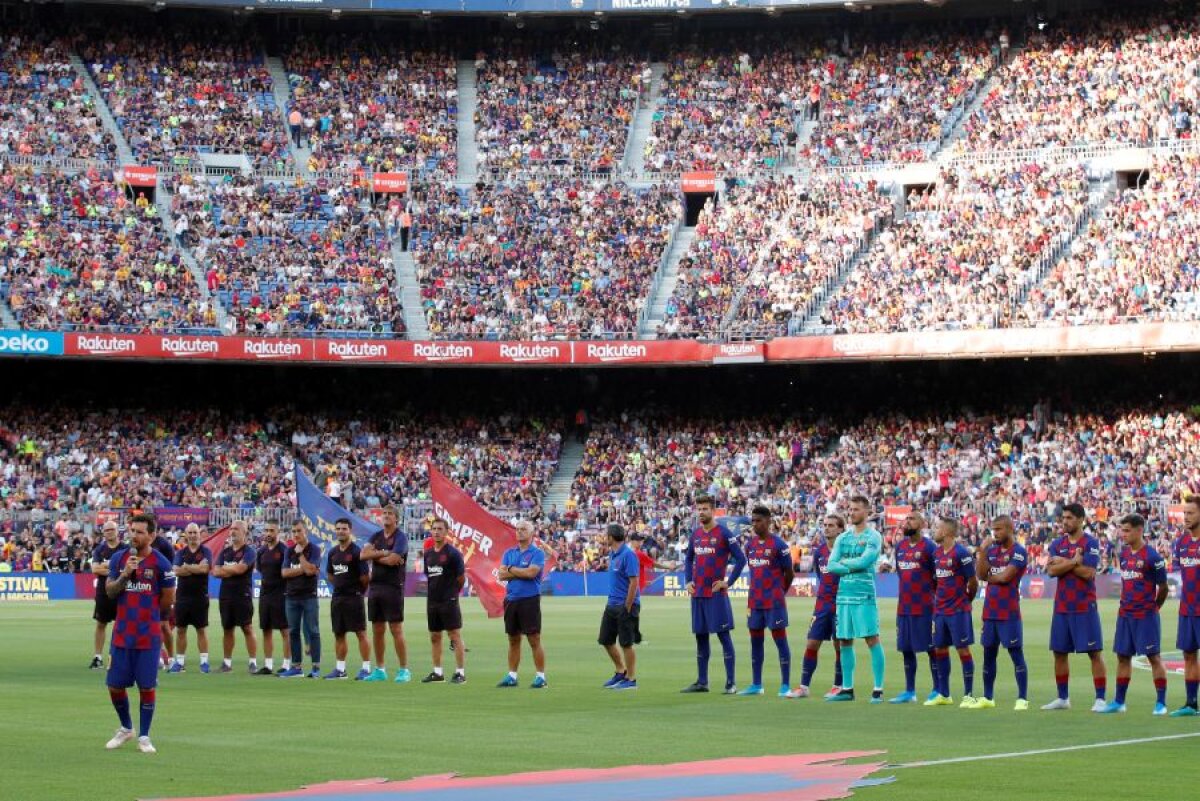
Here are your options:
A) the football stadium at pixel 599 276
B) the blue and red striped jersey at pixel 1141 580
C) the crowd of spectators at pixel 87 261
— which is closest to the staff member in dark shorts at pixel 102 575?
the football stadium at pixel 599 276

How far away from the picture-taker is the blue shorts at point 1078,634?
19609 mm

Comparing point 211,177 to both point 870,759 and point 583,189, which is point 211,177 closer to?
point 583,189

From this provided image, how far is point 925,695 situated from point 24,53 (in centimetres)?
4982

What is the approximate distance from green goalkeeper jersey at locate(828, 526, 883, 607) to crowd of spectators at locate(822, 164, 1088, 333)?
112 ft

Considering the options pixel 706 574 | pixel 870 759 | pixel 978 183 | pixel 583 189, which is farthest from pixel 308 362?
pixel 870 759

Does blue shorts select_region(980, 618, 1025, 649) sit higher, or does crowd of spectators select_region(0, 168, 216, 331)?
crowd of spectators select_region(0, 168, 216, 331)

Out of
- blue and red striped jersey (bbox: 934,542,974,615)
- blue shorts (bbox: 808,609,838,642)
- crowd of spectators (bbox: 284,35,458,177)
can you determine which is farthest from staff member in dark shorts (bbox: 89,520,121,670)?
crowd of spectators (bbox: 284,35,458,177)

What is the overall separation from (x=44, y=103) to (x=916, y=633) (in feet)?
159

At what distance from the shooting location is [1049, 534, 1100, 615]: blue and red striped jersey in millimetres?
19611

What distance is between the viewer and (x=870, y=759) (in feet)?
Answer: 50.6

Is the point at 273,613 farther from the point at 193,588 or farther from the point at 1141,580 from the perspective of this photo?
the point at 1141,580

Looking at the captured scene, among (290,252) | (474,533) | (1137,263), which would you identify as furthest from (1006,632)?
(290,252)

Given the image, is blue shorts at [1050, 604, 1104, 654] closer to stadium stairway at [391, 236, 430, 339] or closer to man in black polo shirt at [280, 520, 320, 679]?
man in black polo shirt at [280, 520, 320, 679]

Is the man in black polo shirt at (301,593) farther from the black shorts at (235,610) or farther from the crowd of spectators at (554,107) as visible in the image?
the crowd of spectators at (554,107)
